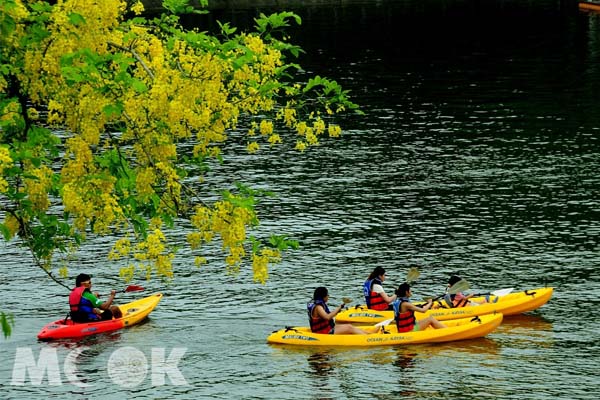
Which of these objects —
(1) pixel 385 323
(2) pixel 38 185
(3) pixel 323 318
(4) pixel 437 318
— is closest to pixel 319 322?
(3) pixel 323 318

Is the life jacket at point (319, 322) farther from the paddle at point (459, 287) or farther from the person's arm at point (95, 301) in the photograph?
the person's arm at point (95, 301)

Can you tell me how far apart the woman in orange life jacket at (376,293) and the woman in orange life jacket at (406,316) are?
1813mm

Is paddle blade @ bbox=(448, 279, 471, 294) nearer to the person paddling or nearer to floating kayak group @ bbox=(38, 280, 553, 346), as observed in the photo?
floating kayak group @ bbox=(38, 280, 553, 346)

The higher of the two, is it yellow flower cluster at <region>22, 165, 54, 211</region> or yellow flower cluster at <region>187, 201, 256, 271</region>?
yellow flower cluster at <region>22, 165, 54, 211</region>

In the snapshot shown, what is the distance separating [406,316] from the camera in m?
33.5

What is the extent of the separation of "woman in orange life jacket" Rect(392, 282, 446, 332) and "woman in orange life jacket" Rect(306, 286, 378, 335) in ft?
2.87

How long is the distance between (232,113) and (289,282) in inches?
795

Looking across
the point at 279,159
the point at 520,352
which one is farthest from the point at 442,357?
the point at 279,159

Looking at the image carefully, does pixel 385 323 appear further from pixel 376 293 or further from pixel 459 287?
pixel 459 287

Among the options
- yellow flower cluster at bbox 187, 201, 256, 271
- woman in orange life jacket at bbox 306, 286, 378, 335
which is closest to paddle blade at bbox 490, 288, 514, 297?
woman in orange life jacket at bbox 306, 286, 378, 335

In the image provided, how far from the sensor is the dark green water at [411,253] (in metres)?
30.4

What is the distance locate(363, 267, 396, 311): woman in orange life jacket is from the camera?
35.7 metres

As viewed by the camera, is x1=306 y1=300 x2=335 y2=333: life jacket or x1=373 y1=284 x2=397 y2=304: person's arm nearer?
x1=306 y1=300 x2=335 y2=333: life jacket

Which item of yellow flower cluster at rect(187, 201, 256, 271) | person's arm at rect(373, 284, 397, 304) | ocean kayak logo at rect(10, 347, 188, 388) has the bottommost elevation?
ocean kayak logo at rect(10, 347, 188, 388)
